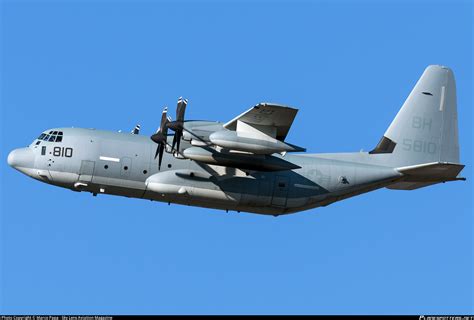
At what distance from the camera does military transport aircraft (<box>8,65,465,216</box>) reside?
111ft

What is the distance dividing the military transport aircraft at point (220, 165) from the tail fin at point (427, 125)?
262 millimetres

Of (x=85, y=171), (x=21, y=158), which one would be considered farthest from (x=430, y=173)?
(x=21, y=158)

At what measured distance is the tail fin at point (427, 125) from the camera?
38.8 meters

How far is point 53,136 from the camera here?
3609 cm

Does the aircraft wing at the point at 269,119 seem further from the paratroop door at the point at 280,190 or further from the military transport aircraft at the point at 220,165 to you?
the paratroop door at the point at 280,190

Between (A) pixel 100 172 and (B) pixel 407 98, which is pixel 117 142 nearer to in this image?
(A) pixel 100 172

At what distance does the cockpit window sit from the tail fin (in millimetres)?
12999

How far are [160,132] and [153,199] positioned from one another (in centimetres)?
282

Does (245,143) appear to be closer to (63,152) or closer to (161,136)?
(161,136)

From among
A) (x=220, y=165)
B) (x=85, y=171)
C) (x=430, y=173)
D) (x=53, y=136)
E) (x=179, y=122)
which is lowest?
(x=85, y=171)

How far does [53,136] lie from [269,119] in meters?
8.85

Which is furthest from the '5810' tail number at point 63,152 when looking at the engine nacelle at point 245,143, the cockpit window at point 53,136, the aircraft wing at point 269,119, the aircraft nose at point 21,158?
the aircraft wing at point 269,119

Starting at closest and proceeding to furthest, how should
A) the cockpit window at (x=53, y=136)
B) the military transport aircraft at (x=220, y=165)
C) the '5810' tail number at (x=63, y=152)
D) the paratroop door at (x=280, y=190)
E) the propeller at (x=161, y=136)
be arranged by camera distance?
the military transport aircraft at (x=220, y=165), the propeller at (x=161, y=136), the '5810' tail number at (x=63, y=152), the cockpit window at (x=53, y=136), the paratroop door at (x=280, y=190)

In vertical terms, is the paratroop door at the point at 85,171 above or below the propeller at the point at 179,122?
below
